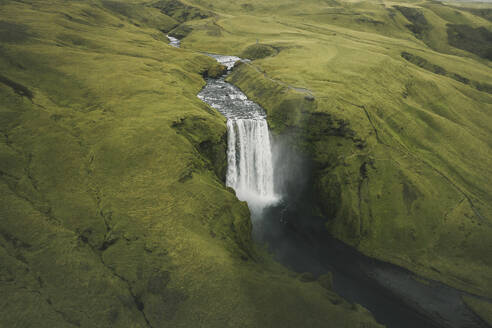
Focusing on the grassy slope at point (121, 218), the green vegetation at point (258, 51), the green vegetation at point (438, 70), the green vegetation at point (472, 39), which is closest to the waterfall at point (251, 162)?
the grassy slope at point (121, 218)

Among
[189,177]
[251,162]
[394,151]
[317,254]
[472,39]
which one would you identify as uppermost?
[472,39]

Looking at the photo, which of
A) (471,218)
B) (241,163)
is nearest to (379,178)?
(471,218)

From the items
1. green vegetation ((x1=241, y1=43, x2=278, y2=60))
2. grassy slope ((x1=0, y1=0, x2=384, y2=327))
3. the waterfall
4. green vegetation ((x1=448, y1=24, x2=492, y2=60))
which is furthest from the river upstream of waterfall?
green vegetation ((x1=448, y1=24, x2=492, y2=60))

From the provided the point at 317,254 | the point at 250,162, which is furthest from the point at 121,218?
the point at 317,254

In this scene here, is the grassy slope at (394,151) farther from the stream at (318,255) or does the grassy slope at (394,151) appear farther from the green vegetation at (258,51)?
the green vegetation at (258,51)

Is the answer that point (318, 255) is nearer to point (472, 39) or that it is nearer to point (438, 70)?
point (438, 70)

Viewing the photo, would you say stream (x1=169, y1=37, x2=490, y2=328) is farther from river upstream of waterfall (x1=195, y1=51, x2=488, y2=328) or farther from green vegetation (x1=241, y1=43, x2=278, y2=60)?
green vegetation (x1=241, y1=43, x2=278, y2=60)
